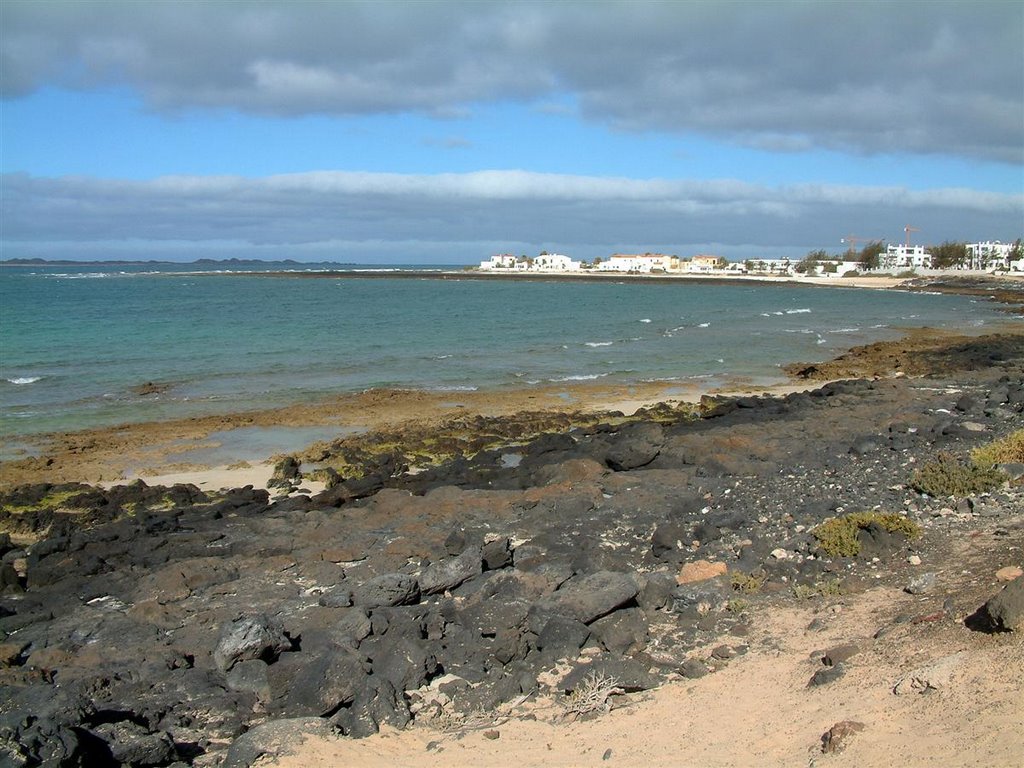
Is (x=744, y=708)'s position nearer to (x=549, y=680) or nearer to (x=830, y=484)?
(x=549, y=680)

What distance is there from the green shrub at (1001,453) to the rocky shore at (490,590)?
0.05 metres

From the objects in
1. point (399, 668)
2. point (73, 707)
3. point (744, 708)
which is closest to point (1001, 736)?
point (744, 708)

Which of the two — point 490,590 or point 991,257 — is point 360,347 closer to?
point 490,590

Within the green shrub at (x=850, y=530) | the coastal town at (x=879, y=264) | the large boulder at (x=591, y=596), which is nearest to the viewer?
the large boulder at (x=591, y=596)

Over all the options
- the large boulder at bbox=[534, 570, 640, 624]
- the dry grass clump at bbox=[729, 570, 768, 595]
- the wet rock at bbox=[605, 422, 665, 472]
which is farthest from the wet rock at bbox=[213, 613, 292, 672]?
the wet rock at bbox=[605, 422, 665, 472]

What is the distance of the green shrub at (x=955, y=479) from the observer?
11.2 m

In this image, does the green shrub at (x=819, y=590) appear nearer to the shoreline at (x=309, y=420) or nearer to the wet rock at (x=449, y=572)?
the wet rock at (x=449, y=572)

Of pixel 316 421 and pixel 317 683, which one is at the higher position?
pixel 317 683

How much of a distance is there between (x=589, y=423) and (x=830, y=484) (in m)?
9.18

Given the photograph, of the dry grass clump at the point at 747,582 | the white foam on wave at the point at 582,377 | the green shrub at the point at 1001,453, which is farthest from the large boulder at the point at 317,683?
the white foam on wave at the point at 582,377

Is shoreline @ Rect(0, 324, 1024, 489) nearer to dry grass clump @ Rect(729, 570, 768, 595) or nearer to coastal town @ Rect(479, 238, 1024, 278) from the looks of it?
dry grass clump @ Rect(729, 570, 768, 595)

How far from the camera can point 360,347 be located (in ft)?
132

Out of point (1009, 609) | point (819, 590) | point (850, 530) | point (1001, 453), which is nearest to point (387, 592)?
point (819, 590)

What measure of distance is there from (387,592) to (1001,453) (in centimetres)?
906
